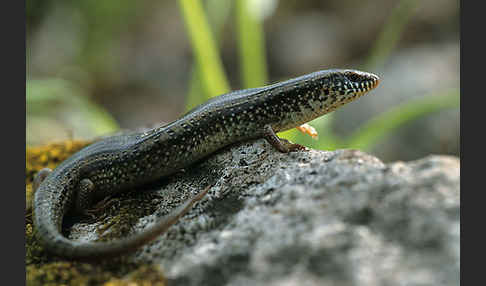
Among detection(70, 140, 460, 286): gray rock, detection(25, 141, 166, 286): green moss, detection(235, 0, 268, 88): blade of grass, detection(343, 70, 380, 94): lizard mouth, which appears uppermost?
detection(235, 0, 268, 88): blade of grass

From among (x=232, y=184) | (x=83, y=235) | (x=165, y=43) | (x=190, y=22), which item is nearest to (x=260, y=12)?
(x=190, y=22)

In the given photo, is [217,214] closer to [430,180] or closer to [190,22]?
[430,180]

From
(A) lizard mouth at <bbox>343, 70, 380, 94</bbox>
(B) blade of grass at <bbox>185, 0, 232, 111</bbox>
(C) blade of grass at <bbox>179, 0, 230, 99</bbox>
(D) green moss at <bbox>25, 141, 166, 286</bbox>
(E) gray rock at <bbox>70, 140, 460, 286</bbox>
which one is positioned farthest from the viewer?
(B) blade of grass at <bbox>185, 0, 232, 111</bbox>

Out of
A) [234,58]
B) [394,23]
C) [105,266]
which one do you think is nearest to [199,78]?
[394,23]

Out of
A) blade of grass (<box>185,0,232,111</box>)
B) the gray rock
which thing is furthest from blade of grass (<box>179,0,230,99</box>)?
the gray rock

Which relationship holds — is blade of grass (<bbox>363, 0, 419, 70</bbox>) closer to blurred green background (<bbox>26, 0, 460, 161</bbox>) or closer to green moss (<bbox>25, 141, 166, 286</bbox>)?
blurred green background (<bbox>26, 0, 460, 161</bbox>)

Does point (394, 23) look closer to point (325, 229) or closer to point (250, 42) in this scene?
point (250, 42)

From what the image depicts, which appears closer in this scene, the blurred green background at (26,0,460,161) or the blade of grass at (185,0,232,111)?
the blade of grass at (185,0,232,111)
